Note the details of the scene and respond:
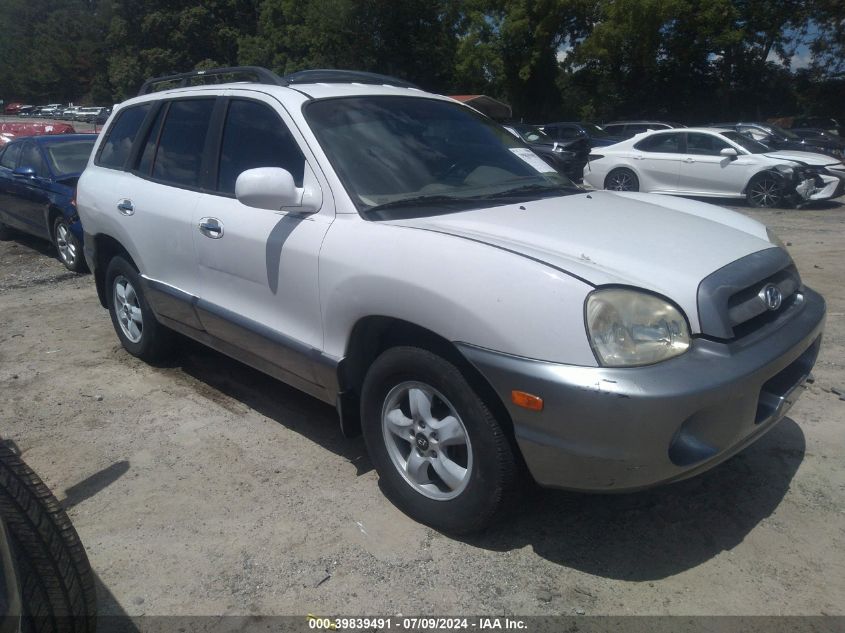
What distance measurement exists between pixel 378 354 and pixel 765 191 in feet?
37.2

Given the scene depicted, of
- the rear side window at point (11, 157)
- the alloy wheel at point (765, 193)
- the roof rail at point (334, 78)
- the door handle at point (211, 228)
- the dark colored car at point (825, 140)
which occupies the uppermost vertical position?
the roof rail at point (334, 78)

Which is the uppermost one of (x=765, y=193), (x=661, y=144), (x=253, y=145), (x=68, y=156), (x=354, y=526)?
(x=253, y=145)

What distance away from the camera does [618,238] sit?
3.07 metres

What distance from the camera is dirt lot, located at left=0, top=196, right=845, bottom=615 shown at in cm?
279

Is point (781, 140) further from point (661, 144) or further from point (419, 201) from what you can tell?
point (419, 201)

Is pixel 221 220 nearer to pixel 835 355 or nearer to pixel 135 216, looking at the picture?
pixel 135 216

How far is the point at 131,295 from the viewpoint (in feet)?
16.8

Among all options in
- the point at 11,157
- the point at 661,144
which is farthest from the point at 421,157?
the point at 661,144

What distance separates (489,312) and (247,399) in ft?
8.11

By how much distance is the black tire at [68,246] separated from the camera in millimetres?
8266

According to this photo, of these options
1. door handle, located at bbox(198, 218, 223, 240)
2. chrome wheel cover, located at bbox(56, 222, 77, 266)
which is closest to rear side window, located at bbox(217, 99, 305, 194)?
door handle, located at bbox(198, 218, 223, 240)

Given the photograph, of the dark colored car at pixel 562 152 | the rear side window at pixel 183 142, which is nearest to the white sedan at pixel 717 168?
the dark colored car at pixel 562 152

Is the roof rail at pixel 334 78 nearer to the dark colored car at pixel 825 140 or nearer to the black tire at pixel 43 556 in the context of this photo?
the black tire at pixel 43 556

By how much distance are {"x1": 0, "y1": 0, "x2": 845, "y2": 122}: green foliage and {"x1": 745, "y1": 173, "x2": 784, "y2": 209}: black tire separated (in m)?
22.3
